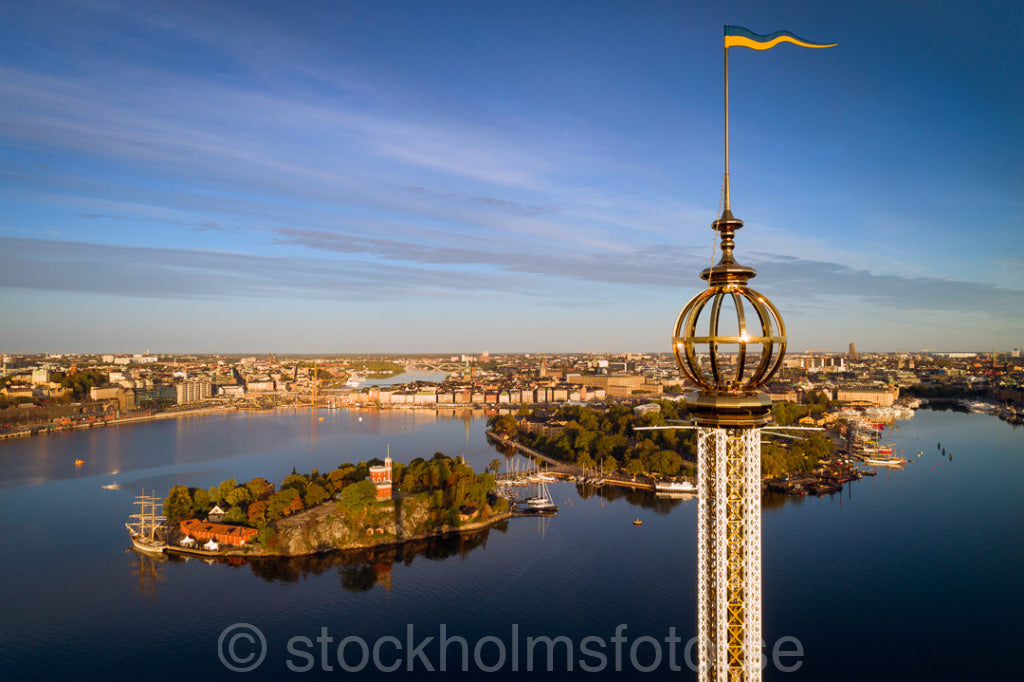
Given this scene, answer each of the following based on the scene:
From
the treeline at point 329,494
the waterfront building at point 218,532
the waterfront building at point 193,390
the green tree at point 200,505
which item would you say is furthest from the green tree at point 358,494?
the waterfront building at point 193,390

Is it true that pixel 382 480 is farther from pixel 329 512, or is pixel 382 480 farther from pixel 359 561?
pixel 359 561

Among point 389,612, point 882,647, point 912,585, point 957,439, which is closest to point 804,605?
point 882,647

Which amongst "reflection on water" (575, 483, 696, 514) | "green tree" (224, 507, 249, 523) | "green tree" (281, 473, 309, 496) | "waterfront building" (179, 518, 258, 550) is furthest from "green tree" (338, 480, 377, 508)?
"reflection on water" (575, 483, 696, 514)

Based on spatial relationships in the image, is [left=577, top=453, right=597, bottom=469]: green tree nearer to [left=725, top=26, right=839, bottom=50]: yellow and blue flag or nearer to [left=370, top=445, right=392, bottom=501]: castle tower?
[left=370, top=445, right=392, bottom=501]: castle tower

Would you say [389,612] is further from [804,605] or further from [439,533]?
[804,605]

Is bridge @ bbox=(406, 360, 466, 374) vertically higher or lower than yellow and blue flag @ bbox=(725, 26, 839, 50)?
lower

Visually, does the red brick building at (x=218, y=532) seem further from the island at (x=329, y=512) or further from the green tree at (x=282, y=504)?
the green tree at (x=282, y=504)

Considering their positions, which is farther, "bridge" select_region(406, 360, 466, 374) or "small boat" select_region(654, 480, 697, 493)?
"bridge" select_region(406, 360, 466, 374)
